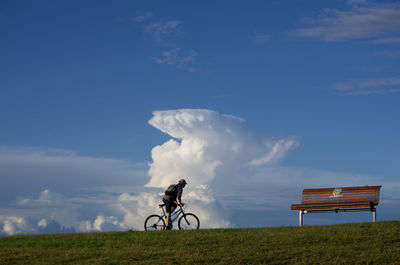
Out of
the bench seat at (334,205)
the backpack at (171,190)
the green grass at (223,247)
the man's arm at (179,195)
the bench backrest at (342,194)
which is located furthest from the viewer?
the bench backrest at (342,194)

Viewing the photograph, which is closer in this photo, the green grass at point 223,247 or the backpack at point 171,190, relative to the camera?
the green grass at point 223,247

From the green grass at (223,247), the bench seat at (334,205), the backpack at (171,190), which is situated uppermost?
the backpack at (171,190)

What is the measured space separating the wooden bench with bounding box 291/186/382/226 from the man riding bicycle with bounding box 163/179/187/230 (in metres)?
5.48

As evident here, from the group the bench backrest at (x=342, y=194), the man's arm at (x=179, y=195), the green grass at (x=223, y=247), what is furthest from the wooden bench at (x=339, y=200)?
the man's arm at (x=179, y=195)

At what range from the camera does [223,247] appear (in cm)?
1497

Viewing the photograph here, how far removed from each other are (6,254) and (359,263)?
11.2 metres

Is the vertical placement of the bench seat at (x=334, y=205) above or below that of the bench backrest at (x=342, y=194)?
below

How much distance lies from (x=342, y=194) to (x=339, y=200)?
33cm

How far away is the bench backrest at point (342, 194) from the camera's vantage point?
71.5ft

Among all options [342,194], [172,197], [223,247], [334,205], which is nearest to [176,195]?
[172,197]

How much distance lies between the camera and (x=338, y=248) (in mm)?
14609

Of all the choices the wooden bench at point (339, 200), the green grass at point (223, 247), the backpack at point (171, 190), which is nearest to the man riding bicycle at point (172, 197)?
the backpack at point (171, 190)

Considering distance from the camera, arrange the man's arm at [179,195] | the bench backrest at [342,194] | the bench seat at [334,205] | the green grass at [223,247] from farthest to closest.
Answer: the bench backrest at [342,194] → the bench seat at [334,205] → the man's arm at [179,195] → the green grass at [223,247]

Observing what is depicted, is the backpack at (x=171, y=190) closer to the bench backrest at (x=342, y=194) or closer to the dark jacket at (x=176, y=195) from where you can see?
the dark jacket at (x=176, y=195)
